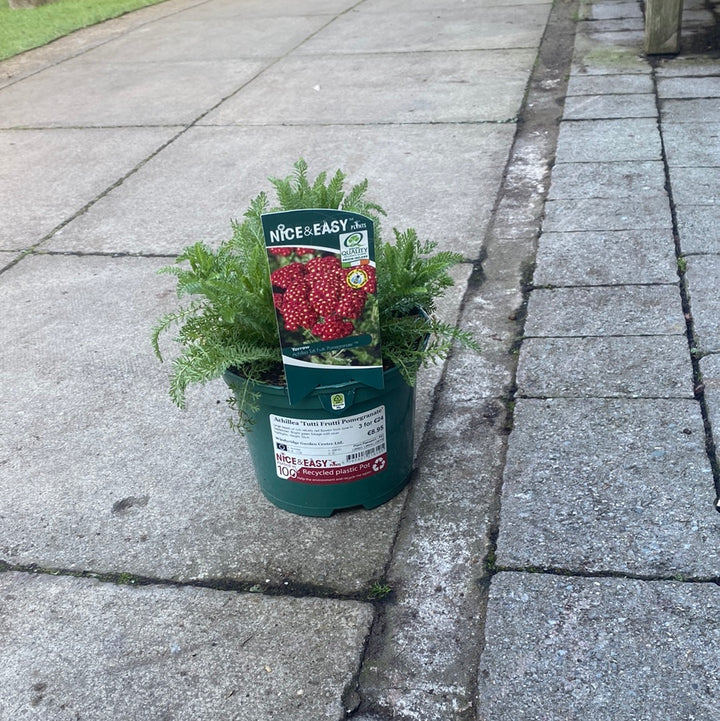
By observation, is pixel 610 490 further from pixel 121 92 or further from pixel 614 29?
pixel 614 29

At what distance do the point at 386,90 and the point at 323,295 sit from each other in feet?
17.5

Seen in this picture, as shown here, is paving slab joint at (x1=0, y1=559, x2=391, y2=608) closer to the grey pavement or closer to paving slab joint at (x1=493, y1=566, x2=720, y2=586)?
the grey pavement

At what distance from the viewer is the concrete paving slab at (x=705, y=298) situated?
10.4ft

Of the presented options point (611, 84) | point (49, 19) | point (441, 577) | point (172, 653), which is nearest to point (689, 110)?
point (611, 84)

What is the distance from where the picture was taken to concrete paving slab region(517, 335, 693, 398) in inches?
116

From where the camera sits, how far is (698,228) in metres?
4.05

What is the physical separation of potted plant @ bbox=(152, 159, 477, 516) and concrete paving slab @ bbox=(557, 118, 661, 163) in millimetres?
2903

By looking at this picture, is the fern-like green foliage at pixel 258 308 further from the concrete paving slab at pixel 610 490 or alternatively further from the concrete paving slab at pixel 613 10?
the concrete paving slab at pixel 613 10

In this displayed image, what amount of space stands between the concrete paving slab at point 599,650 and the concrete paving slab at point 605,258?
1803 mm

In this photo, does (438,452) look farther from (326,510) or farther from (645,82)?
(645,82)

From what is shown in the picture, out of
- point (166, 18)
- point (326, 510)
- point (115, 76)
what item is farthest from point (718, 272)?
point (166, 18)

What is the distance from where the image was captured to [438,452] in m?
2.78

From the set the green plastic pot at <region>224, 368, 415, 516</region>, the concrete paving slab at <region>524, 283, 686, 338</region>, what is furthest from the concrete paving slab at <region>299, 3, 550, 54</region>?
the green plastic pot at <region>224, 368, 415, 516</region>

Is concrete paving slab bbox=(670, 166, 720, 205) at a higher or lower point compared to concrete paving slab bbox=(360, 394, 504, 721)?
higher
